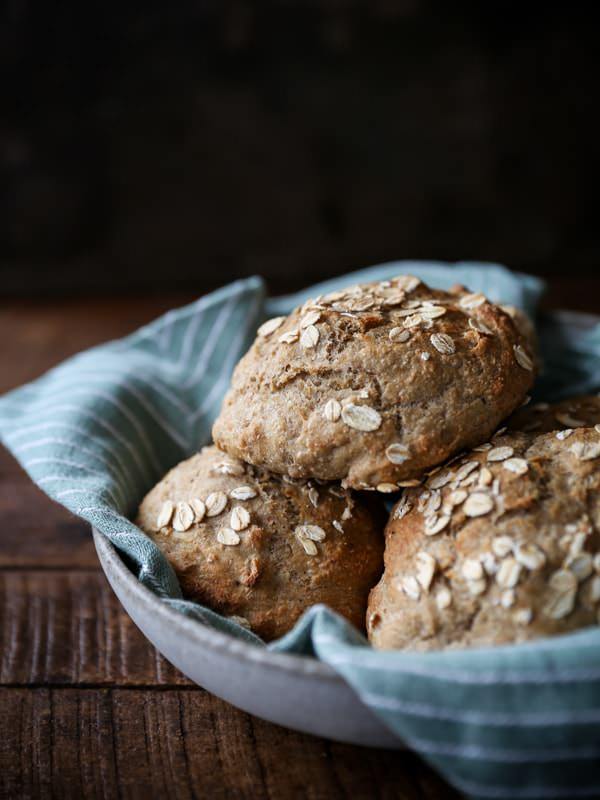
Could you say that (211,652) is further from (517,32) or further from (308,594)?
(517,32)

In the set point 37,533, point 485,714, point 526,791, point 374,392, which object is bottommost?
point 37,533

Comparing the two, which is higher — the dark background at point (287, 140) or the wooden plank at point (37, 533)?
the dark background at point (287, 140)

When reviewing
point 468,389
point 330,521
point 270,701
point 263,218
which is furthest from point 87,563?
point 263,218

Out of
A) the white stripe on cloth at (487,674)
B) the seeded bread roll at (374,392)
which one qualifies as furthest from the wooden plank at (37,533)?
the white stripe on cloth at (487,674)

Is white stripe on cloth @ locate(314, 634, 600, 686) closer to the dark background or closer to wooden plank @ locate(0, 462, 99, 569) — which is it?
wooden plank @ locate(0, 462, 99, 569)

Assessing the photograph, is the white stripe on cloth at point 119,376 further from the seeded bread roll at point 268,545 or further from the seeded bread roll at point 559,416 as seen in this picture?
the seeded bread roll at point 559,416

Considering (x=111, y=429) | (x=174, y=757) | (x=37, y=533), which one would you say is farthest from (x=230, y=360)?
(x=174, y=757)

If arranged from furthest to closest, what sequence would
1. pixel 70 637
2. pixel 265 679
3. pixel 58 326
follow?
pixel 58 326, pixel 70 637, pixel 265 679

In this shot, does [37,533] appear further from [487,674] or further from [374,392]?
[487,674]
